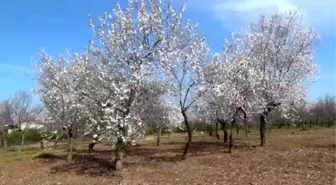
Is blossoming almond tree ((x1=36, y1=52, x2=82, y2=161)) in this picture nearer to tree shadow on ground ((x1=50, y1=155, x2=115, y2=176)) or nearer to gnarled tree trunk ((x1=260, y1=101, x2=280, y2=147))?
tree shadow on ground ((x1=50, y1=155, x2=115, y2=176))

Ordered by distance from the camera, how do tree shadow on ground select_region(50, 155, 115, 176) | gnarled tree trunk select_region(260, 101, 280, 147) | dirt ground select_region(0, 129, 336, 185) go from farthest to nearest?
gnarled tree trunk select_region(260, 101, 280, 147) < tree shadow on ground select_region(50, 155, 115, 176) < dirt ground select_region(0, 129, 336, 185)

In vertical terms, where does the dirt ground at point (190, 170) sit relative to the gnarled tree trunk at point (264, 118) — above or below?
below

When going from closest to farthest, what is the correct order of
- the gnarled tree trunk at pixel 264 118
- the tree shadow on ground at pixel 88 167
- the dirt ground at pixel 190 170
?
the dirt ground at pixel 190 170 → the tree shadow on ground at pixel 88 167 → the gnarled tree trunk at pixel 264 118

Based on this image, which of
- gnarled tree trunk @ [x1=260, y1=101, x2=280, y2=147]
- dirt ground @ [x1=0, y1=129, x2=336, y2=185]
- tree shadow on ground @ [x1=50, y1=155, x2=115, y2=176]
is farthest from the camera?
gnarled tree trunk @ [x1=260, y1=101, x2=280, y2=147]

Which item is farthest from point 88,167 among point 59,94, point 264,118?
point 264,118

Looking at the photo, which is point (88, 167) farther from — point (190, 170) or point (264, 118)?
point (264, 118)

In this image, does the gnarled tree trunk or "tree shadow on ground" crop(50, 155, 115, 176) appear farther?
the gnarled tree trunk

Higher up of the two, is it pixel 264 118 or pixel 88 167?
pixel 264 118

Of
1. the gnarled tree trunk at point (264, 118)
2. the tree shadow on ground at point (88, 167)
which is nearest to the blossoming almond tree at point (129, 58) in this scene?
the tree shadow on ground at point (88, 167)

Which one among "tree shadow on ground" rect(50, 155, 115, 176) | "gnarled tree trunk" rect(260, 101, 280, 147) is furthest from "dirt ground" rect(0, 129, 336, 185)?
"gnarled tree trunk" rect(260, 101, 280, 147)

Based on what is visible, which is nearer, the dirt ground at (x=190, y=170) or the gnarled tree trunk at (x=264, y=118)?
the dirt ground at (x=190, y=170)

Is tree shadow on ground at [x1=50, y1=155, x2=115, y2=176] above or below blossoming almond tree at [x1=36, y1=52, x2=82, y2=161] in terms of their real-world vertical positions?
below

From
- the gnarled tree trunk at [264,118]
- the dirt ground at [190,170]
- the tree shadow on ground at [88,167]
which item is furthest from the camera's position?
the gnarled tree trunk at [264,118]

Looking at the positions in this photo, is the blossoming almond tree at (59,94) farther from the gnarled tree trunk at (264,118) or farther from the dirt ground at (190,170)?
the gnarled tree trunk at (264,118)
